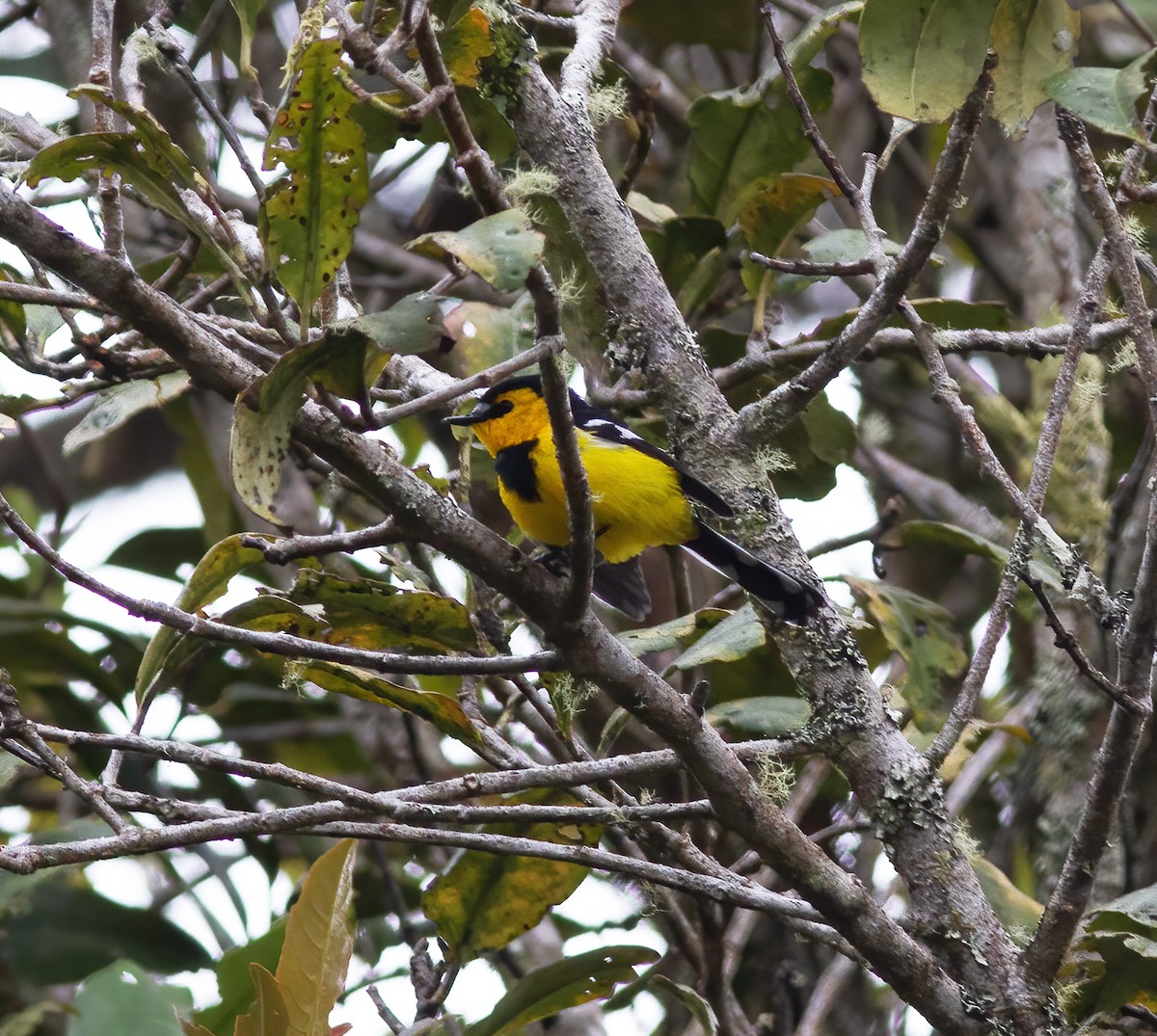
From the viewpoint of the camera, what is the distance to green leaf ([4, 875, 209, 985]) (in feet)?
10.1

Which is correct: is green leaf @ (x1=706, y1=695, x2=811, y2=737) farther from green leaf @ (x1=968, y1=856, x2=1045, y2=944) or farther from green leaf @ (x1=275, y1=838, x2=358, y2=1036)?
green leaf @ (x1=275, y1=838, x2=358, y2=1036)

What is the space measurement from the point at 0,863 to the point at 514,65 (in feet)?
4.48

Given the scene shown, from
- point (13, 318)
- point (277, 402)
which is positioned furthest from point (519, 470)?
point (277, 402)

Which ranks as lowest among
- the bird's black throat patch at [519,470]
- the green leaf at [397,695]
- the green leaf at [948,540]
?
the green leaf at [397,695]

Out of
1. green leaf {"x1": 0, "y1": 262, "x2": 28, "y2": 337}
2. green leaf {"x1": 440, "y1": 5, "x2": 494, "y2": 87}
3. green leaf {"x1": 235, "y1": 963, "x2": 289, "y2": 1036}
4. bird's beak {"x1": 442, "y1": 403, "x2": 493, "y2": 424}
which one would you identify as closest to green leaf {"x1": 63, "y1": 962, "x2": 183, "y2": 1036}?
green leaf {"x1": 235, "y1": 963, "x2": 289, "y2": 1036}

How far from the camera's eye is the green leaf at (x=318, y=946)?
1.87 m

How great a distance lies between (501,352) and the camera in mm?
2650

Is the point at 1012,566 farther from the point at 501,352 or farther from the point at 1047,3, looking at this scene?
the point at 501,352

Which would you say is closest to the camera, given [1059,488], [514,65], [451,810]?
[451,810]

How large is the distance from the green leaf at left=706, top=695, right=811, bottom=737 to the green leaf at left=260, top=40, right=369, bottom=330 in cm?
117

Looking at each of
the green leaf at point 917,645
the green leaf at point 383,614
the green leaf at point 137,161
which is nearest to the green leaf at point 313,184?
the green leaf at point 137,161

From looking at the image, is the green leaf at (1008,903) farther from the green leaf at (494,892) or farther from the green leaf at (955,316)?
the green leaf at (955,316)

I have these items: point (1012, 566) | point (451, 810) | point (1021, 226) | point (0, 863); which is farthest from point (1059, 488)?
point (0, 863)

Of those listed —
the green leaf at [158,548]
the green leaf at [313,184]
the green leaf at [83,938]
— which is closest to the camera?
the green leaf at [313,184]
